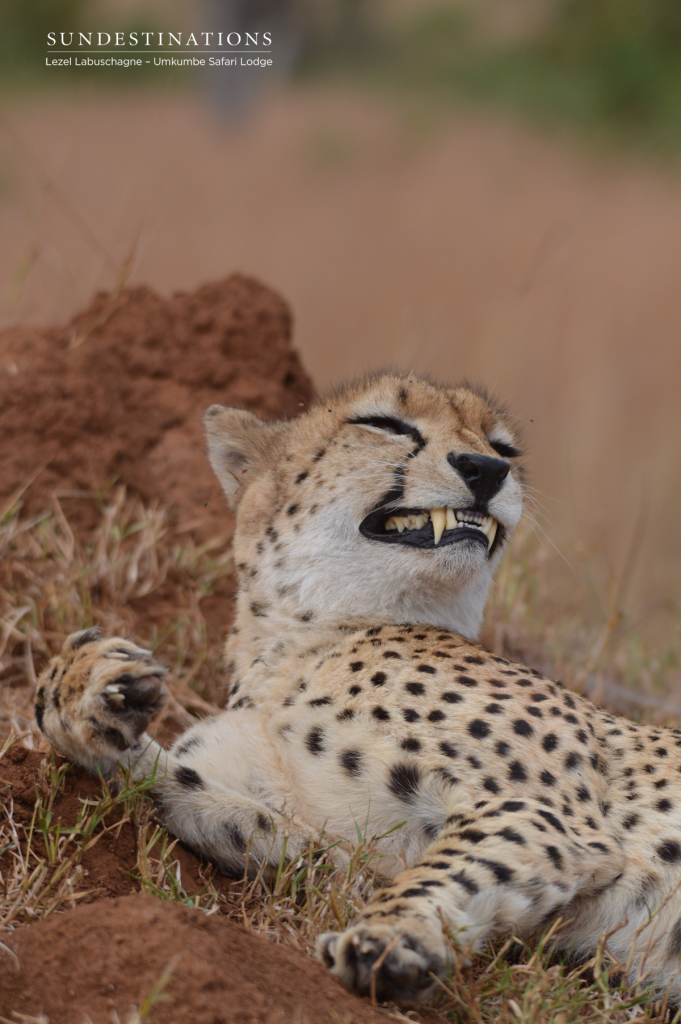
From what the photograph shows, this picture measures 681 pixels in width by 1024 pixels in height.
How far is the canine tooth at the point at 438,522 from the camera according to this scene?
8.24ft

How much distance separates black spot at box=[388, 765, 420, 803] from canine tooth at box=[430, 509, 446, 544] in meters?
0.58

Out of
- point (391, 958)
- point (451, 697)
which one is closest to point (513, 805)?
point (451, 697)

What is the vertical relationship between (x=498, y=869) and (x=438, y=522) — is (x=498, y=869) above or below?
below

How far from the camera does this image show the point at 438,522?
99.1 inches

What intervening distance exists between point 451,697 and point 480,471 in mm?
558

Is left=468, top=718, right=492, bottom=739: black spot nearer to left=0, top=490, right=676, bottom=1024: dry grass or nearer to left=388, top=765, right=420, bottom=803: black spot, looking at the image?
left=388, top=765, right=420, bottom=803: black spot

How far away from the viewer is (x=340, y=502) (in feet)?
8.61

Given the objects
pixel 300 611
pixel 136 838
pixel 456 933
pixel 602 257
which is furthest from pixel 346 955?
pixel 602 257

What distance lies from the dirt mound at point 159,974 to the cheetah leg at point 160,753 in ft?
1.45

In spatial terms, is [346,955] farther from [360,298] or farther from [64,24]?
[64,24]

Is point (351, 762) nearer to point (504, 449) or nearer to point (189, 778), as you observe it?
point (189, 778)

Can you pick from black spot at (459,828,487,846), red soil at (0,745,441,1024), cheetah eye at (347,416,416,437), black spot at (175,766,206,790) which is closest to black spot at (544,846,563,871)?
black spot at (459,828,487,846)

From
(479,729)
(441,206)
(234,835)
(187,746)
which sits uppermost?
(441,206)

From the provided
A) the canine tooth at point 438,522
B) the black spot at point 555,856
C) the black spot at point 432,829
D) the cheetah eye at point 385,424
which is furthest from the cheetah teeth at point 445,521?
the black spot at point 555,856
